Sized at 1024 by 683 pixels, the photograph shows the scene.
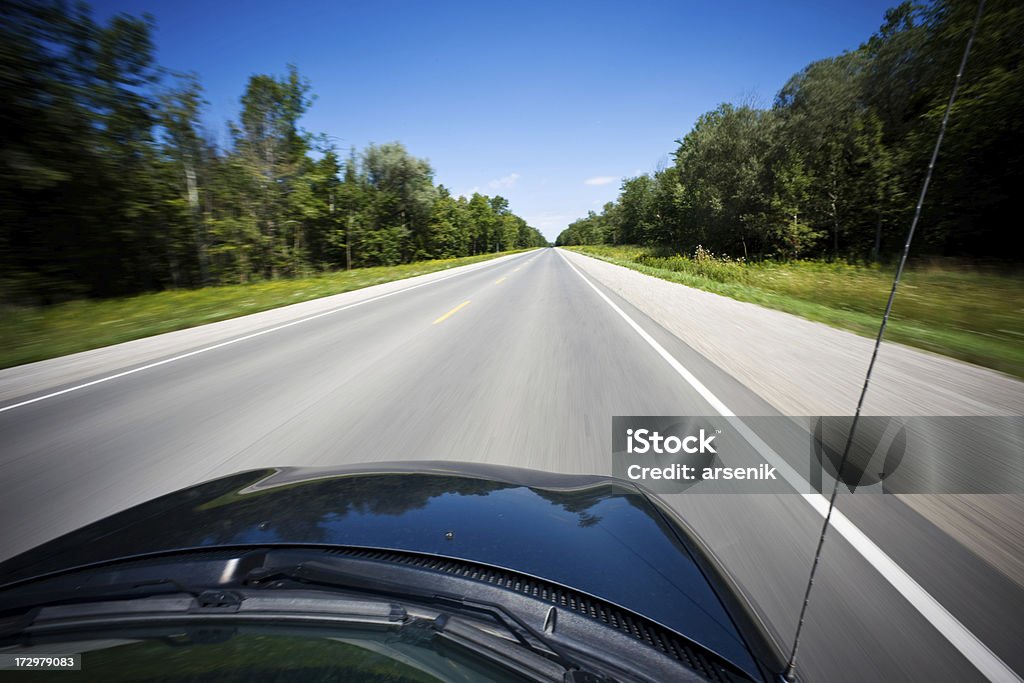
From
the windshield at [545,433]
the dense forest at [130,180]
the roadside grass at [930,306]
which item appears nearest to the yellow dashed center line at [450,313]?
the windshield at [545,433]

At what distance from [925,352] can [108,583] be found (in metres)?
8.93

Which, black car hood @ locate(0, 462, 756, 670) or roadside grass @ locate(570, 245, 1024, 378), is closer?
black car hood @ locate(0, 462, 756, 670)

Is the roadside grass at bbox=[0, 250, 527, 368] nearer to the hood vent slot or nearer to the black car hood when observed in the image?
the black car hood

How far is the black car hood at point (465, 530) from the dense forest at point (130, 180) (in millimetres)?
16733

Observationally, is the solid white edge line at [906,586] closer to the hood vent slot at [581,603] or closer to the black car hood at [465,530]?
the black car hood at [465,530]

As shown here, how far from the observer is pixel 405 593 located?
119cm

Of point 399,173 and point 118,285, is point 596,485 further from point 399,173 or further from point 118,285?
point 399,173

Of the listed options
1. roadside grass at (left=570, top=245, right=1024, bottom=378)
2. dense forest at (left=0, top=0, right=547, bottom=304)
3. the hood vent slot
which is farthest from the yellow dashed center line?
dense forest at (left=0, top=0, right=547, bottom=304)

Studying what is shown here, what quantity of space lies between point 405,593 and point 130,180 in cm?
2467

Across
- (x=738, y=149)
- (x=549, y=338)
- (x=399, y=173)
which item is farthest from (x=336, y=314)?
(x=399, y=173)

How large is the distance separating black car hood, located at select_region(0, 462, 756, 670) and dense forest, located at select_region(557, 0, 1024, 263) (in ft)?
68.4

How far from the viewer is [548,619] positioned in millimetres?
1112

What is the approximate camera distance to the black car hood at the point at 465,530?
4.27 ft

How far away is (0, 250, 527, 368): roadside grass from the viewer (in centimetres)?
827
